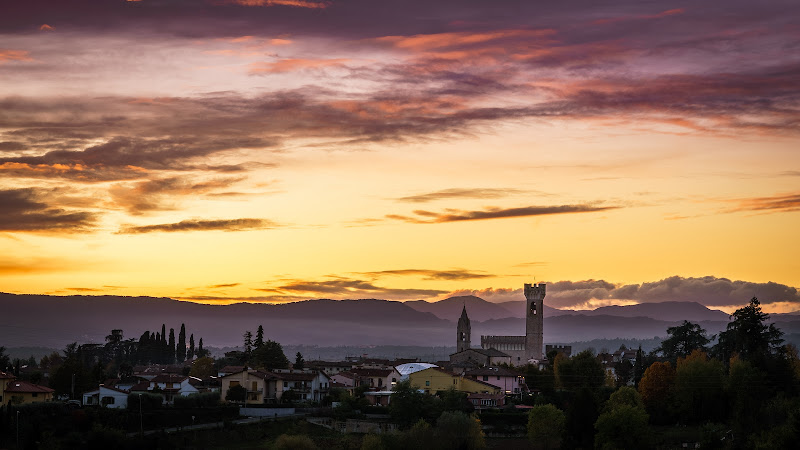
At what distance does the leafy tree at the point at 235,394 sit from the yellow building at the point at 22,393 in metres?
16.7

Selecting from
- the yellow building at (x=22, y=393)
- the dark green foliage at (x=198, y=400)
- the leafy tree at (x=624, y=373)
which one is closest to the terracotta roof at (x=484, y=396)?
the dark green foliage at (x=198, y=400)

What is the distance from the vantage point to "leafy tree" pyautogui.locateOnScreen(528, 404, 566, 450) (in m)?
84.0

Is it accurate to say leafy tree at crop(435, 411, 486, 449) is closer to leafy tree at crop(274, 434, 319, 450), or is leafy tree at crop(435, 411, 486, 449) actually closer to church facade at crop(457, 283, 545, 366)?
leafy tree at crop(274, 434, 319, 450)

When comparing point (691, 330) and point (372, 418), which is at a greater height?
point (691, 330)

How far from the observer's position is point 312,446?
246 ft

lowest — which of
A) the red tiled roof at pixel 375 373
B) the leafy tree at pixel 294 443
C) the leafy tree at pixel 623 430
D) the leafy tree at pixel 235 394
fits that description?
the leafy tree at pixel 294 443

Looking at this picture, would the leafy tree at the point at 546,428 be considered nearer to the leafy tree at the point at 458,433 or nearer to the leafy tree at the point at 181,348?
the leafy tree at the point at 458,433

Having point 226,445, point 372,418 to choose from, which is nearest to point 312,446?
point 226,445

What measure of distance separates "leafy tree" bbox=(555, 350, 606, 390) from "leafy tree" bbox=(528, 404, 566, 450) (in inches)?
906

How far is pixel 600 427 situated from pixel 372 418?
2041 cm

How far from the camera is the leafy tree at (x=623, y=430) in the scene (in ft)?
255

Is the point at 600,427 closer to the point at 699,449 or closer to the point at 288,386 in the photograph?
the point at 699,449

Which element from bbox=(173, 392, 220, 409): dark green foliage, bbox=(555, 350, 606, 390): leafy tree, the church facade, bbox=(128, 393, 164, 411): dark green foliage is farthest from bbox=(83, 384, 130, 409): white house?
the church facade

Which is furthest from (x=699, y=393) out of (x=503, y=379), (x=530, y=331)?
(x=530, y=331)
